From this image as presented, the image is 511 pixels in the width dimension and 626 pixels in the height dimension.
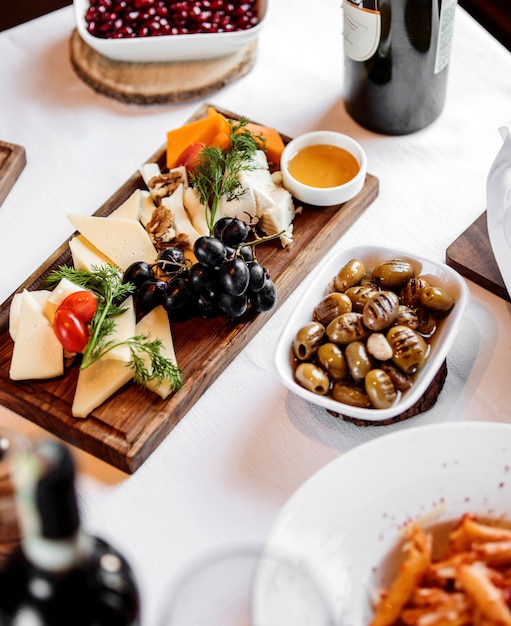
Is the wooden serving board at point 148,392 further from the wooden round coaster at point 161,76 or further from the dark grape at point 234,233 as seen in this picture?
the wooden round coaster at point 161,76

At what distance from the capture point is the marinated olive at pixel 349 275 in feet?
3.74

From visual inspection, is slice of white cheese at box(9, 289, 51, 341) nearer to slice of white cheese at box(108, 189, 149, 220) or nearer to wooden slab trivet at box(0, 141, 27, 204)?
slice of white cheese at box(108, 189, 149, 220)

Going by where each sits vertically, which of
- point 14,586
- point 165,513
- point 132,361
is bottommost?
point 165,513

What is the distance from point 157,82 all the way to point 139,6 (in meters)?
0.16

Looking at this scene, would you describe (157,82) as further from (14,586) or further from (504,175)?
(14,586)

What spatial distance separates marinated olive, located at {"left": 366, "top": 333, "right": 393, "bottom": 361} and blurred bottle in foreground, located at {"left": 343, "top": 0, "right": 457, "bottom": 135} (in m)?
0.59

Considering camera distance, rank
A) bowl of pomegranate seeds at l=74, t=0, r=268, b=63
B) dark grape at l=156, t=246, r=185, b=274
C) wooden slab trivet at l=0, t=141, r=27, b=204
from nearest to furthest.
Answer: dark grape at l=156, t=246, r=185, b=274 < wooden slab trivet at l=0, t=141, r=27, b=204 < bowl of pomegranate seeds at l=74, t=0, r=268, b=63

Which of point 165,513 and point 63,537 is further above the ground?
point 63,537

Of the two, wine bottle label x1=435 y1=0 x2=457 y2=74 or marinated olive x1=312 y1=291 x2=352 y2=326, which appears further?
wine bottle label x1=435 y1=0 x2=457 y2=74

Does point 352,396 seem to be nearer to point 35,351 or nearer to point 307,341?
point 307,341

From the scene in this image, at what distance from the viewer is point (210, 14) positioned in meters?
1.62

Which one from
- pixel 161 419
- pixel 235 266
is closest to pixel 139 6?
pixel 235 266

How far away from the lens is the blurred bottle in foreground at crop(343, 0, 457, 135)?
50.6 inches

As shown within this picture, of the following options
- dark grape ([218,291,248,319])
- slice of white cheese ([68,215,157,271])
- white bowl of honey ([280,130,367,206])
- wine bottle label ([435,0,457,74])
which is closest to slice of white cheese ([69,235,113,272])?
slice of white cheese ([68,215,157,271])
